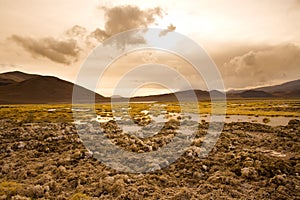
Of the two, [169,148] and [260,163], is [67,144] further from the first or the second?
[260,163]

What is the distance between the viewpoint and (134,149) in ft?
52.1

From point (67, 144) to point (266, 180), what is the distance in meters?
13.9

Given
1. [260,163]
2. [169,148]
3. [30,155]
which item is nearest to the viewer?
[260,163]

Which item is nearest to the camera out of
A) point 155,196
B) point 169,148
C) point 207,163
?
point 155,196

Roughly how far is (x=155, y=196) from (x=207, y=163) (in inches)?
188

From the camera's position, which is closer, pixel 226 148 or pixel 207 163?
pixel 207 163

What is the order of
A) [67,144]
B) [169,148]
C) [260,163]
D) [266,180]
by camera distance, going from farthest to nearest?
[67,144]
[169,148]
[260,163]
[266,180]

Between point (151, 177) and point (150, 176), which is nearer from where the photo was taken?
point (151, 177)

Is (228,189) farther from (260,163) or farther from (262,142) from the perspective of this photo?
(262,142)

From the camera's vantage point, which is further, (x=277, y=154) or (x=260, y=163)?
(x=277, y=154)

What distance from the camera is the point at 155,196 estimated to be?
30.5ft

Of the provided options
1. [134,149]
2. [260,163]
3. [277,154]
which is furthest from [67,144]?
[277,154]

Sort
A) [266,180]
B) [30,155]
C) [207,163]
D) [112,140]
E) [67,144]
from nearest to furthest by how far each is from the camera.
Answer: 1. [266,180]
2. [207,163]
3. [30,155]
4. [67,144]
5. [112,140]

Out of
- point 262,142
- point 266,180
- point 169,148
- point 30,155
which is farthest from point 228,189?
point 30,155
